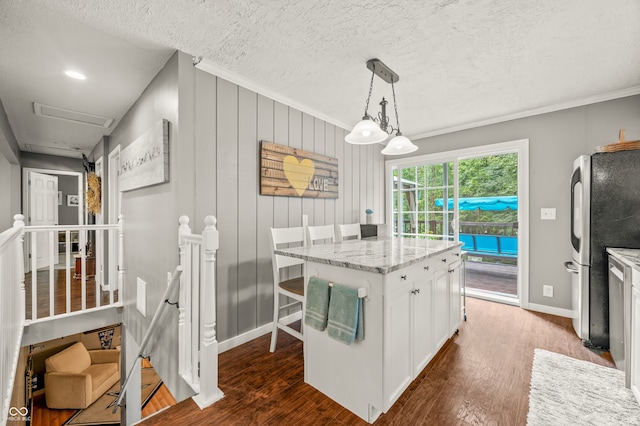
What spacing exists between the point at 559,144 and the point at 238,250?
3783mm

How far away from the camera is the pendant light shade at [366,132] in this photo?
197cm

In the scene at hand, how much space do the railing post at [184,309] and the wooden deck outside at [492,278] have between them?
157 inches

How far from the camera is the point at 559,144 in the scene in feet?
10.1

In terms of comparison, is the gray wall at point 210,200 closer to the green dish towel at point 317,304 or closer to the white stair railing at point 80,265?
the white stair railing at point 80,265

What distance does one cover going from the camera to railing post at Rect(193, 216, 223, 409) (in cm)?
168

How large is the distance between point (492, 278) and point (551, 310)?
5.53 feet

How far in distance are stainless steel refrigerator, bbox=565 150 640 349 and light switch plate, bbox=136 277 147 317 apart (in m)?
4.07

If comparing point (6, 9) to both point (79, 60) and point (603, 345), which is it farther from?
point (603, 345)

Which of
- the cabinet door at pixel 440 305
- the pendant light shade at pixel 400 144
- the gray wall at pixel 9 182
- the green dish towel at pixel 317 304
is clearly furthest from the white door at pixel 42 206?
the cabinet door at pixel 440 305

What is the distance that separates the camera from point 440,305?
6.86 feet

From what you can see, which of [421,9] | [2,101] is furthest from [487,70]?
[2,101]

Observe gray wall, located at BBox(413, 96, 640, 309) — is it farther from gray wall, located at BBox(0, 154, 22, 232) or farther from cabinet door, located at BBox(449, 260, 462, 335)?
gray wall, located at BBox(0, 154, 22, 232)

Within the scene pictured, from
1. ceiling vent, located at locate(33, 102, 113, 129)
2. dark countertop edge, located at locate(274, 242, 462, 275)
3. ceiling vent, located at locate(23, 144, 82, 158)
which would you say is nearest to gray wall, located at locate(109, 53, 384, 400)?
ceiling vent, located at locate(33, 102, 113, 129)

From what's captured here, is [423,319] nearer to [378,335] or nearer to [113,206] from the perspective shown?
[378,335]
